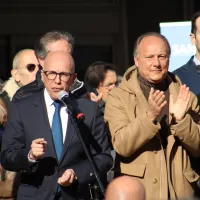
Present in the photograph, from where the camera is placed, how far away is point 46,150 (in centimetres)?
657

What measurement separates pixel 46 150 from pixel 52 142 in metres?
0.07

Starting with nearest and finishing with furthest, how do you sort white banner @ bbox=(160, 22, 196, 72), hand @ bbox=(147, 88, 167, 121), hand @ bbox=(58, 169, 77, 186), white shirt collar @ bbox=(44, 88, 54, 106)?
hand @ bbox=(58, 169, 77, 186) → hand @ bbox=(147, 88, 167, 121) → white shirt collar @ bbox=(44, 88, 54, 106) → white banner @ bbox=(160, 22, 196, 72)

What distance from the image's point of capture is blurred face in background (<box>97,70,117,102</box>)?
9.45m

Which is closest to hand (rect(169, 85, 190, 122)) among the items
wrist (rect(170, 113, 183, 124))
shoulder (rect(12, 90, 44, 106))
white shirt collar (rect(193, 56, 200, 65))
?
wrist (rect(170, 113, 183, 124))

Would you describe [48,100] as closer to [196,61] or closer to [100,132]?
[100,132]

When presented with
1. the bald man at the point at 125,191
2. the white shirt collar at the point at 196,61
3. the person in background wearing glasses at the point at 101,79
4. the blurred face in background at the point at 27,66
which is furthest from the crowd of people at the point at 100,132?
the person in background wearing glasses at the point at 101,79

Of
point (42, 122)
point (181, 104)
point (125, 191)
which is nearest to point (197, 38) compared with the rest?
point (181, 104)

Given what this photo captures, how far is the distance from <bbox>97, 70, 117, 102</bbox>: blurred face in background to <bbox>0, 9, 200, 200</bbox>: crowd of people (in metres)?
1.99

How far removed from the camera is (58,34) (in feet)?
24.7

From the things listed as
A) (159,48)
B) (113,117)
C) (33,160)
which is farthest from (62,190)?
(159,48)

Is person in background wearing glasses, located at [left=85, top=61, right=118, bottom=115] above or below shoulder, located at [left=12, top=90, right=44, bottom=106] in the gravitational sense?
below

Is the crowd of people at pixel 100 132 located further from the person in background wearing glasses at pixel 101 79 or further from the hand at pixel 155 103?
the person in background wearing glasses at pixel 101 79

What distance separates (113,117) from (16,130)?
2.59ft

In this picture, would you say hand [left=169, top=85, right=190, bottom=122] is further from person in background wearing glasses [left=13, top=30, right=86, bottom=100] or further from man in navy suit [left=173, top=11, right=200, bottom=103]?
person in background wearing glasses [left=13, top=30, right=86, bottom=100]
